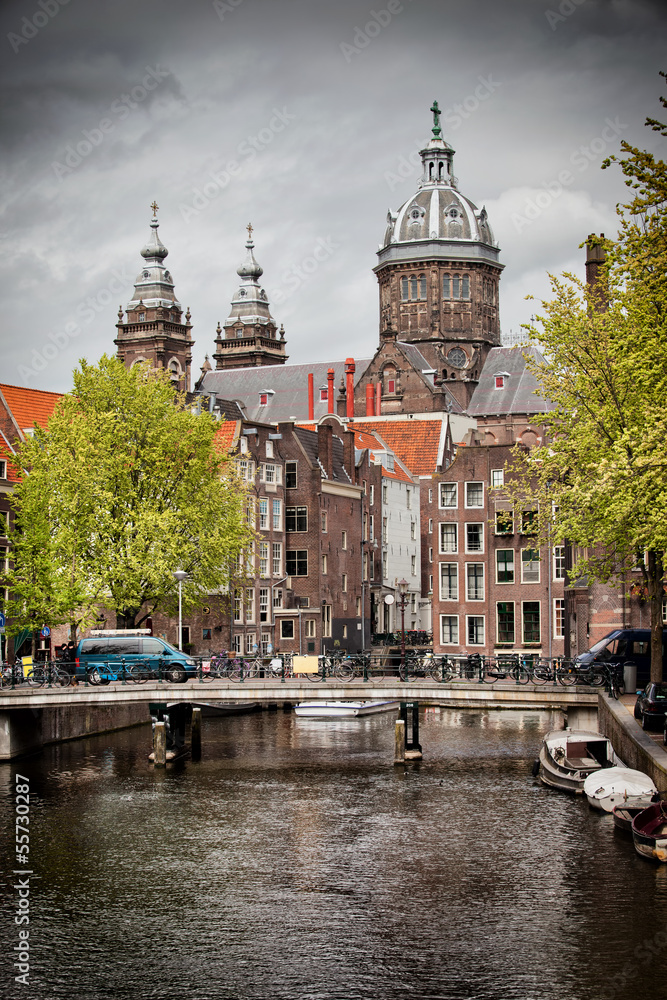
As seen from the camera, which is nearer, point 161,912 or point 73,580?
point 161,912

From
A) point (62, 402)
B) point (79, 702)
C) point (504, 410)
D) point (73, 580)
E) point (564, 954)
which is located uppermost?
point (504, 410)

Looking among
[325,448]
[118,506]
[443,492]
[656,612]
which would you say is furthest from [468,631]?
[656,612]

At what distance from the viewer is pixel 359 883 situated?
1330 inches

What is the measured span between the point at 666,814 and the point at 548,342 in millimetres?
24272

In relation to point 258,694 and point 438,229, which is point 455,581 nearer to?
point 258,694

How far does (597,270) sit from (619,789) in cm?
2488

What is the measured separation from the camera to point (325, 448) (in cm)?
9425

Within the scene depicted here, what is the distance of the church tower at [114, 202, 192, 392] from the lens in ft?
614

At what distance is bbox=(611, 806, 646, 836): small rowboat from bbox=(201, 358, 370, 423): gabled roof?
412 ft

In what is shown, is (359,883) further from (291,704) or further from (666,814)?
(291,704)

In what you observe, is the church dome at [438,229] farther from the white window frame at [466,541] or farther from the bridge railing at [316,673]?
the bridge railing at [316,673]

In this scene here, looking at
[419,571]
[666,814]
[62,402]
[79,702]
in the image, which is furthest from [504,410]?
[666,814]

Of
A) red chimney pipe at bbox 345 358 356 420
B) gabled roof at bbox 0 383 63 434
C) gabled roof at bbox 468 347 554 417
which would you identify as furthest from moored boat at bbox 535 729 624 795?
gabled roof at bbox 468 347 554 417

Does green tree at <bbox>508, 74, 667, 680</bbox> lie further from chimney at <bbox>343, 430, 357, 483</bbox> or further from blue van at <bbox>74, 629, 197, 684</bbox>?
chimney at <bbox>343, 430, 357, 483</bbox>
